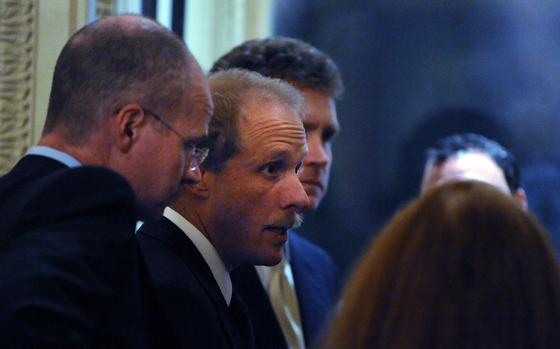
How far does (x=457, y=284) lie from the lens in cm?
164

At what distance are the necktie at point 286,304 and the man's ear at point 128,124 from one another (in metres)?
1.22

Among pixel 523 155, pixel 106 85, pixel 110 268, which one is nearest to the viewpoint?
pixel 110 268

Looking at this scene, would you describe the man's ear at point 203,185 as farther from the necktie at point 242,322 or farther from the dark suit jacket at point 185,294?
the necktie at point 242,322

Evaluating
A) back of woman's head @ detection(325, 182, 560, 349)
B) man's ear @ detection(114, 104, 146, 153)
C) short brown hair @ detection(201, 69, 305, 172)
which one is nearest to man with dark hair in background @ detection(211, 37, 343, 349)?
short brown hair @ detection(201, 69, 305, 172)

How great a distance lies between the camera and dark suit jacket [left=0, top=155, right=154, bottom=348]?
1.91 meters

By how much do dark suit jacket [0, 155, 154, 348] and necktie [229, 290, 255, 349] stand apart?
56cm

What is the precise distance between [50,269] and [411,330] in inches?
25.9

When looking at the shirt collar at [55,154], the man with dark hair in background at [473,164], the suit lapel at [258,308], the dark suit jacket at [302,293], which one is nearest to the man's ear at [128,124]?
the shirt collar at [55,154]

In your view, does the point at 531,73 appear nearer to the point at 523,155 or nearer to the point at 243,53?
the point at 523,155

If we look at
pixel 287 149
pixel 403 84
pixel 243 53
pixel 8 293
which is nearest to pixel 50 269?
pixel 8 293

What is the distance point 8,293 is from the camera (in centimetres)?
191

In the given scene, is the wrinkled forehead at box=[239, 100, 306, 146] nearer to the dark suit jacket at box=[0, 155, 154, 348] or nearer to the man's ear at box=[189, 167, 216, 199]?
the man's ear at box=[189, 167, 216, 199]

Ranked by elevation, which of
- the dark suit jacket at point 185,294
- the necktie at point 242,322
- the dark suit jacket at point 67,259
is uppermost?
the dark suit jacket at point 67,259

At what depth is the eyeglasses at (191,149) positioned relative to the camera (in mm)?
2502
